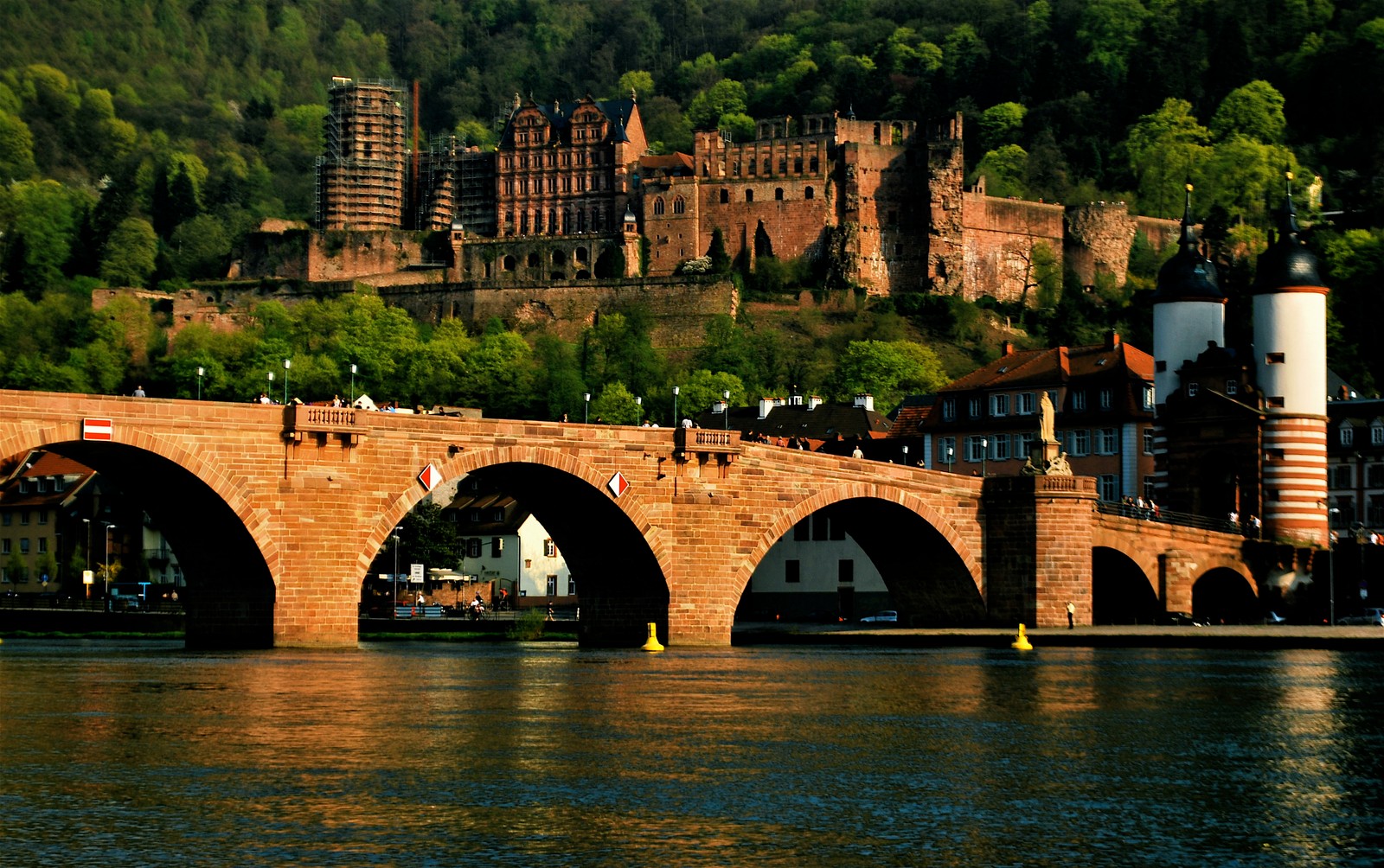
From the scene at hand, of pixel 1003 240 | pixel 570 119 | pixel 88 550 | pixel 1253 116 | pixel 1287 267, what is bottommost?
pixel 88 550

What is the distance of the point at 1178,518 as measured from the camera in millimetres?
88812

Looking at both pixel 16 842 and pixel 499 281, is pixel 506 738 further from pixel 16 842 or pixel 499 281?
pixel 499 281

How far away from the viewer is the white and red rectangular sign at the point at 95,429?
2340 inches

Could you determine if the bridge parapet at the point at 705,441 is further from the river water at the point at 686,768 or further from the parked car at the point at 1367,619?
the parked car at the point at 1367,619

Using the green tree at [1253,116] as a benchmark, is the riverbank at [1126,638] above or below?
below

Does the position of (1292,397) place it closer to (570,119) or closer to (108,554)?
(108,554)

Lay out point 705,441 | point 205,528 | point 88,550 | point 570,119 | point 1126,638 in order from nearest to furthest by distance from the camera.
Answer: point 205,528 → point 705,441 → point 1126,638 → point 88,550 → point 570,119

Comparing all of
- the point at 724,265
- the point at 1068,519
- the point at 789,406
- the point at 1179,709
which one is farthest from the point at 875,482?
the point at 724,265

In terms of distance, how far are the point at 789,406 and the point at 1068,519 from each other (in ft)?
149

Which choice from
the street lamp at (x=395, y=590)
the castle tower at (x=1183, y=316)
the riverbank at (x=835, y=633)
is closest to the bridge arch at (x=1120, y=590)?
the riverbank at (x=835, y=633)

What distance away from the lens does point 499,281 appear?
178875mm

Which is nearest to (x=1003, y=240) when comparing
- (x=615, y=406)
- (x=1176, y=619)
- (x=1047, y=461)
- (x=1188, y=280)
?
(x=615, y=406)

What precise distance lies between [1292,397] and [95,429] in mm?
46895

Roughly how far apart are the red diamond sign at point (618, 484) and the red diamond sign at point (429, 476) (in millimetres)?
5844
